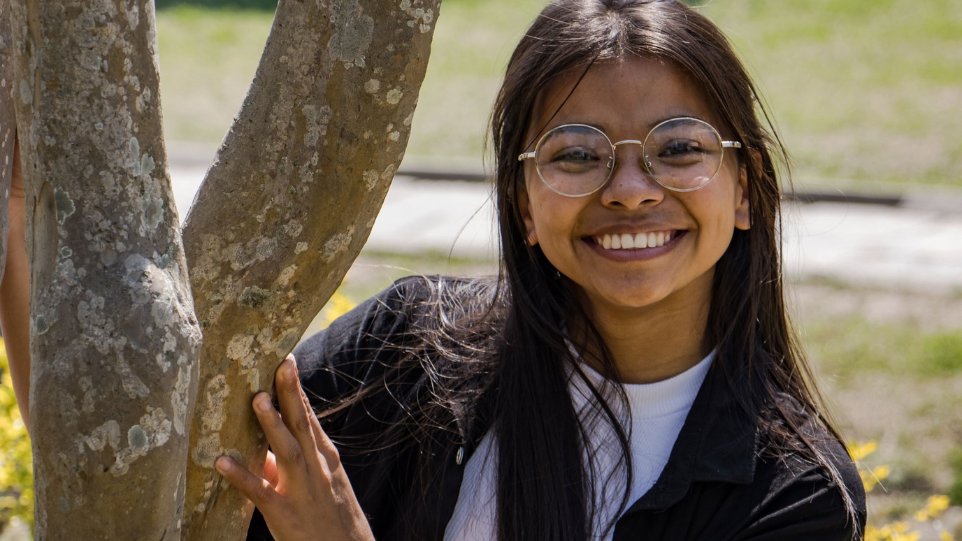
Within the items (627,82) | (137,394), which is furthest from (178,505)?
(627,82)

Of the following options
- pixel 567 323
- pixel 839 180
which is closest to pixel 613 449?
pixel 567 323

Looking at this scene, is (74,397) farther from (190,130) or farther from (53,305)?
(190,130)

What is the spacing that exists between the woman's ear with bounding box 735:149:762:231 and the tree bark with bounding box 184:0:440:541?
795mm

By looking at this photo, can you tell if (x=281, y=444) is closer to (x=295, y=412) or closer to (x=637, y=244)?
(x=295, y=412)

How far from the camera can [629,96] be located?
5.94ft

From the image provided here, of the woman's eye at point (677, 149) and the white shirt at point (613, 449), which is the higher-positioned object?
the woman's eye at point (677, 149)

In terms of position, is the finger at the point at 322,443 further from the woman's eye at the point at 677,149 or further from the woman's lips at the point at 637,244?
the woman's eye at the point at 677,149

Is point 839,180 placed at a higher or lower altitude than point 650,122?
lower

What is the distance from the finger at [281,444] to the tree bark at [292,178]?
3 cm

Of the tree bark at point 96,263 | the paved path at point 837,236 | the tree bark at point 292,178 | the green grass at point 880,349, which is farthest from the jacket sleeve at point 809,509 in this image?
the paved path at point 837,236

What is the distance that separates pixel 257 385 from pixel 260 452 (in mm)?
123

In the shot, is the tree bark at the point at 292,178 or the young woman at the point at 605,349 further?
the young woman at the point at 605,349

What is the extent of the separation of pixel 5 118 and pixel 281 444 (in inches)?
22.3

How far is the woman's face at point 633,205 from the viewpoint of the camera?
179 cm
